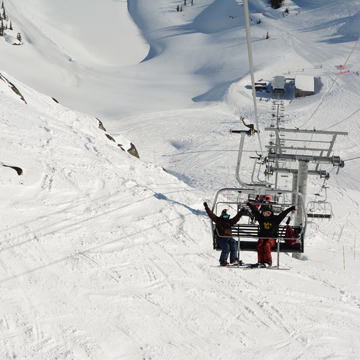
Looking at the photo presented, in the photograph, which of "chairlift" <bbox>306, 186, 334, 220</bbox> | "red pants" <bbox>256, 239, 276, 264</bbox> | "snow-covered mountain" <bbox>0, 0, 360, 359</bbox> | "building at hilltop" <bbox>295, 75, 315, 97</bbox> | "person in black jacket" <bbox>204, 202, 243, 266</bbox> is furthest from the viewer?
"building at hilltop" <bbox>295, 75, 315, 97</bbox>

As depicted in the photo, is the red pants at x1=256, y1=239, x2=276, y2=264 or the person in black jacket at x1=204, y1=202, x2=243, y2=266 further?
the red pants at x1=256, y1=239, x2=276, y2=264

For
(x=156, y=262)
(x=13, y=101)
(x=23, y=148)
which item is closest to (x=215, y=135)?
(x=13, y=101)

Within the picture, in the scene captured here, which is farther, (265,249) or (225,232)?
(265,249)

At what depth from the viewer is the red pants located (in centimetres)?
703

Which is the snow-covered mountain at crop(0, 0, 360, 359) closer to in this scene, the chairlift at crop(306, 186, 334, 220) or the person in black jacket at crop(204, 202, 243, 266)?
the chairlift at crop(306, 186, 334, 220)

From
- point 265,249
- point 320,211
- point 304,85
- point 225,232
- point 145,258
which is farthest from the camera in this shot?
point 304,85

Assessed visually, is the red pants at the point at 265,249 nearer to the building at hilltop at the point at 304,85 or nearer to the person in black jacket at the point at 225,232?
the person in black jacket at the point at 225,232

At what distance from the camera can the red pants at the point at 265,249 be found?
703 centimetres

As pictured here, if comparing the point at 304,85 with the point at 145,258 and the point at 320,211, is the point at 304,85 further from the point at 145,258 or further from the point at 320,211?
the point at 145,258

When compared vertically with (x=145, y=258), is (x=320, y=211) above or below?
below

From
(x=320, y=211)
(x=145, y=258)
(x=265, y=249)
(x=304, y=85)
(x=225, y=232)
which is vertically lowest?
(x=320, y=211)

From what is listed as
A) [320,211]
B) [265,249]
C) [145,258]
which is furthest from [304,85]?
[265,249]

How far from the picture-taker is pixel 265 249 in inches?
277

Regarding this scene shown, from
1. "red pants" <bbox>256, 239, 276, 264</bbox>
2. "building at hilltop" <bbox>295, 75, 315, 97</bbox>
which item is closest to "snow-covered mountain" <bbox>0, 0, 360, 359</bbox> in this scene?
"red pants" <bbox>256, 239, 276, 264</bbox>
